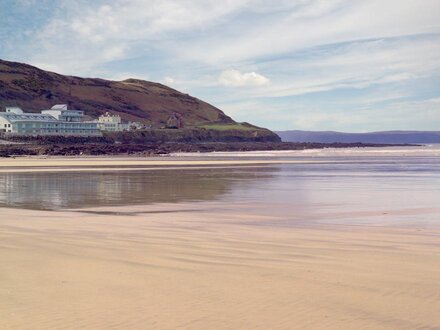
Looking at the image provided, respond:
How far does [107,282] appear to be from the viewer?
725 cm

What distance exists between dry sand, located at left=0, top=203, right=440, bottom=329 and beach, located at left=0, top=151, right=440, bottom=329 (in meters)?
0.02

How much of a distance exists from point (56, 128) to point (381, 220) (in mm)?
122049

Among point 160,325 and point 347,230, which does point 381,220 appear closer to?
point 347,230

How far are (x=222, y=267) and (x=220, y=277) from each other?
0.62 m

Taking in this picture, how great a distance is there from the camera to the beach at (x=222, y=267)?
230 inches

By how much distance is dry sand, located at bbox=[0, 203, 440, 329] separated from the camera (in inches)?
228

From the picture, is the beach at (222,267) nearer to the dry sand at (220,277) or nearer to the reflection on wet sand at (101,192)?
the dry sand at (220,277)

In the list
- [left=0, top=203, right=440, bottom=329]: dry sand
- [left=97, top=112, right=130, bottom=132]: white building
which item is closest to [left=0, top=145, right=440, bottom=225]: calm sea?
[left=0, top=203, right=440, bottom=329]: dry sand

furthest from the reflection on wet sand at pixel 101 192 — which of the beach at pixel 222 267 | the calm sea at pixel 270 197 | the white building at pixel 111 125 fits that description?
the white building at pixel 111 125

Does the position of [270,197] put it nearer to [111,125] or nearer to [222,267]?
[222,267]

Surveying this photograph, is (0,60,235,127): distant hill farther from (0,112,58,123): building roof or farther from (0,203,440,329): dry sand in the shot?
(0,203,440,329): dry sand

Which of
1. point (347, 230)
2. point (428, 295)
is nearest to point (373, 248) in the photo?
point (347, 230)

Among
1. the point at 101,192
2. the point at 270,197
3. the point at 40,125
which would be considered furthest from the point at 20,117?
the point at 270,197

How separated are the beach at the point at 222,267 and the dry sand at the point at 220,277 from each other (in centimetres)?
2
